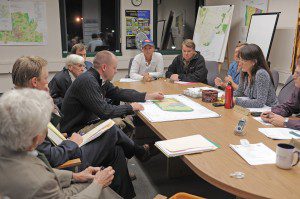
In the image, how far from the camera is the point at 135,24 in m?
5.30

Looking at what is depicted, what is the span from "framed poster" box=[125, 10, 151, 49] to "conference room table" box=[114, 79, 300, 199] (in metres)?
3.40

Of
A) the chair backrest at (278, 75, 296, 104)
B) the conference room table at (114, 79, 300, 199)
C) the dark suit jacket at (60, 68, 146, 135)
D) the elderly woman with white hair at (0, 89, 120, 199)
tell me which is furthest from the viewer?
the chair backrest at (278, 75, 296, 104)

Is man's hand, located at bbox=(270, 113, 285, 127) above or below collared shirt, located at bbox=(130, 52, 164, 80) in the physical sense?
below

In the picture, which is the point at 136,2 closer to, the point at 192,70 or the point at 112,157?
the point at 192,70

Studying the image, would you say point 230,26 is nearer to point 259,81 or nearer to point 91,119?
point 259,81

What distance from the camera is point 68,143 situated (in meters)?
1.77

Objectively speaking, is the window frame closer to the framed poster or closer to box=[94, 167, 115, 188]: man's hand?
the framed poster

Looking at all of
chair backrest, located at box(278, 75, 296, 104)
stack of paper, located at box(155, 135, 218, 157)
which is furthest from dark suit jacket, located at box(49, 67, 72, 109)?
chair backrest, located at box(278, 75, 296, 104)

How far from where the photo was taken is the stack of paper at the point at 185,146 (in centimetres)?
150

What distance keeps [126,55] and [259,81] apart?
130 inches

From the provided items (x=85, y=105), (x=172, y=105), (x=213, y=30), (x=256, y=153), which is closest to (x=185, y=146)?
(x=256, y=153)

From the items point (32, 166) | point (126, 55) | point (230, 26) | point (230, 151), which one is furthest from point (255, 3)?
point (32, 166)

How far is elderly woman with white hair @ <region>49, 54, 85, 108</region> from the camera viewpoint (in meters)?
2.85

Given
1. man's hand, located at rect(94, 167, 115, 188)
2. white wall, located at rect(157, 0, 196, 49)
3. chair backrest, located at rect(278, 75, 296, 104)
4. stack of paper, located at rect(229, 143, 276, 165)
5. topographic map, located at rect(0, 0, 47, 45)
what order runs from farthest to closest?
white wall, located at rect(157, 0, 196, 49)
topographic map, located at rect(0, 0, 47, 45)
chair backrest, located at rect(278, 75, 296, 104)
man's hand, located at rect(94, 167, 115, 188)
stack of paper, located at rect(229, 143, 276, 165)
